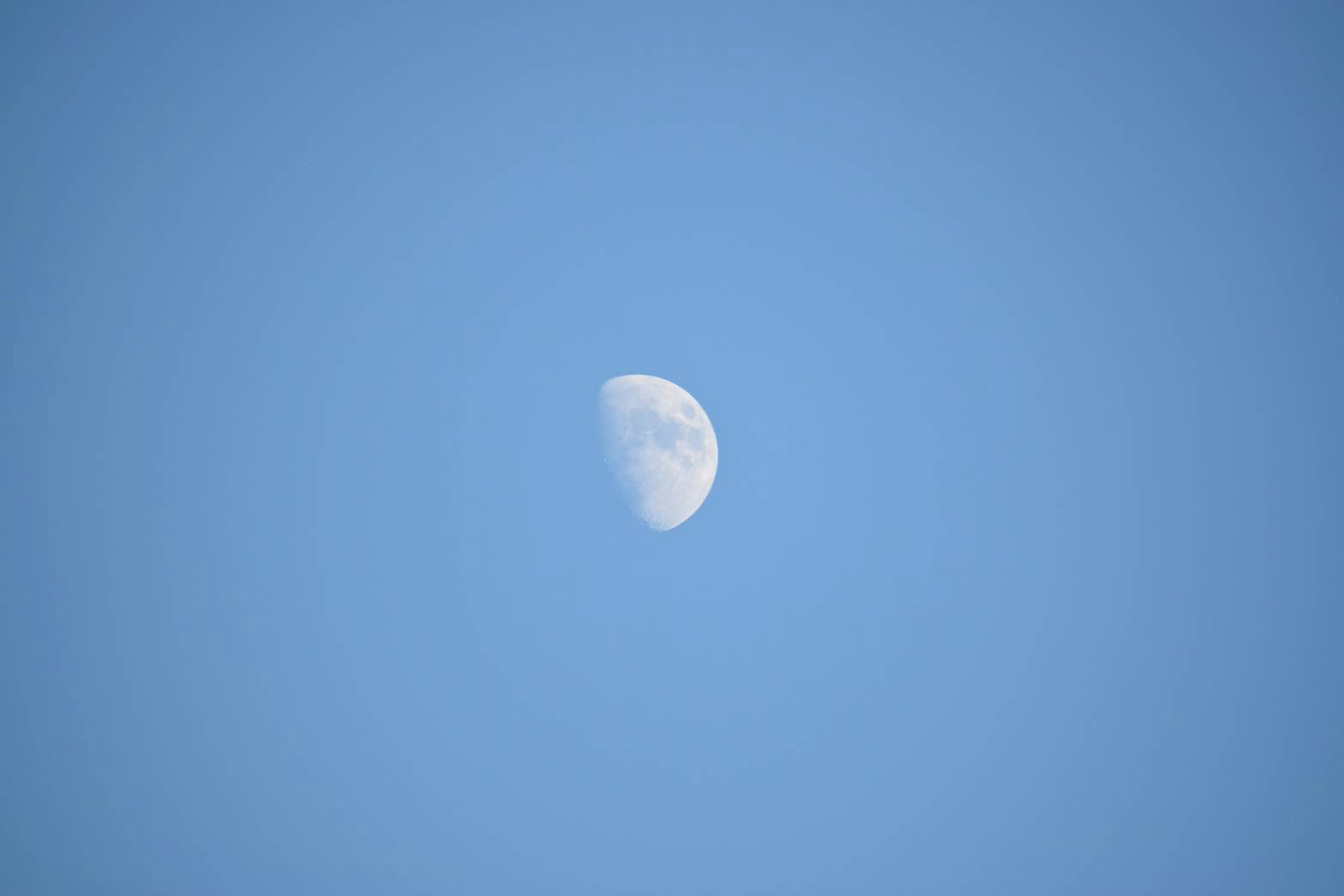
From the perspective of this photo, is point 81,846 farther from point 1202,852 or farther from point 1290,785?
point 1290,785

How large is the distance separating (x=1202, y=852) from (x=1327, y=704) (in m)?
1.97

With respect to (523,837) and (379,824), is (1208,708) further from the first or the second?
(379,824)

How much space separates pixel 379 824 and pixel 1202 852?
8.71 m

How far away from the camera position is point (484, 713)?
9.62 metres

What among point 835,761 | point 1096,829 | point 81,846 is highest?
point 835,761

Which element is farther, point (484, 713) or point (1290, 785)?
point (484, 713)

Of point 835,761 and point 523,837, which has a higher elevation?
point 835,761

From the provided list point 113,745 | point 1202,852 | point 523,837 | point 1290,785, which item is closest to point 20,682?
point 113,745

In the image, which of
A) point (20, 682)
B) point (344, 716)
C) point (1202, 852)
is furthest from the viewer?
point (344, 716)

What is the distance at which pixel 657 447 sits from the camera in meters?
9.38

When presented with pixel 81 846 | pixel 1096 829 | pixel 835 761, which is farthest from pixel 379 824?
pixel 1096 829

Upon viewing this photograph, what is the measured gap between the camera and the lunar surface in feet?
30.9

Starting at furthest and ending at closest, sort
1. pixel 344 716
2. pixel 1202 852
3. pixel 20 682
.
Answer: pixel 344 716 → pixel 1202 852 → pixel 20 682

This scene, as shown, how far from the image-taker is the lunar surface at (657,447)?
30.9ft
